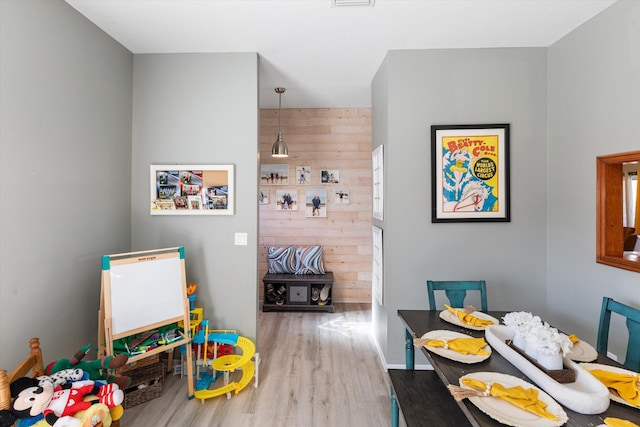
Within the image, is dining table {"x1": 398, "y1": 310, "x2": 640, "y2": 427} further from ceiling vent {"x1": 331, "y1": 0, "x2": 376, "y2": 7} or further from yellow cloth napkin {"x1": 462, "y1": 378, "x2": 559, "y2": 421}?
ceiling vent {"x1": 331, "y1": 0, "x2": 376, "y2": 7}

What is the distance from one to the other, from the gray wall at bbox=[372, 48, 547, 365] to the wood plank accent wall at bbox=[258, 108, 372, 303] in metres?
1.82

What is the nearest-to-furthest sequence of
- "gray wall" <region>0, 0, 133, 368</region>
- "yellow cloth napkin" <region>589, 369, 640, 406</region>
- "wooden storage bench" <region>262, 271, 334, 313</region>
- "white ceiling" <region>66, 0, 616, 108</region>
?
"yellow cloth napkin" <region>589, 369, 640, 406</region>
"gray wall" <region>0, 0, 133, 368</region>
"white ceiling" <region>66, 0, 616, 108</region>
"wooden storage bench" <region>262, 271, 334, 313</region>

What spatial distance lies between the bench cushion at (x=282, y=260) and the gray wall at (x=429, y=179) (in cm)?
198

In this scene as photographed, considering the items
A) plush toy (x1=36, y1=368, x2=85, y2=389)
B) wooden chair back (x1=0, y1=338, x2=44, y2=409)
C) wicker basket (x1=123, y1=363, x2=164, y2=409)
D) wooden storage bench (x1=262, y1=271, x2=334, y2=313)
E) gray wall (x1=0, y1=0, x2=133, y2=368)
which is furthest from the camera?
wooden storage bench (x1=262, y1=271, x2=334, y2=313)

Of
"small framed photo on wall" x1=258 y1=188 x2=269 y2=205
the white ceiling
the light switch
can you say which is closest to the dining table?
the light switch

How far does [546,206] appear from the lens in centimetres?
271

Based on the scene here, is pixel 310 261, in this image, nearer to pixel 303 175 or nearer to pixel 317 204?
pixel 317 204

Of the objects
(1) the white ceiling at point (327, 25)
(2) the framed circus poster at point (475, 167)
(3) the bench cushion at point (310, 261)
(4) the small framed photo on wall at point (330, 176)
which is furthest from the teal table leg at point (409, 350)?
(4) the small framed photo on wall at point (330, 176)

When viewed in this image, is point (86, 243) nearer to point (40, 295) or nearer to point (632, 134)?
point (40, 295)

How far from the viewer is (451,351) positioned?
1518mm

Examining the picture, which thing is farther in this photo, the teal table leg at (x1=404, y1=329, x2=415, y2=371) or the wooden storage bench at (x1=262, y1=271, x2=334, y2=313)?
the wooden storage bench at (x1=262, y1=271, x2=334, y2=313)

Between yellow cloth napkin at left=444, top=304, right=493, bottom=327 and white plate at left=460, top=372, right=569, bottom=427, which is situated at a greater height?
yellow cloth napkin at left=444, top=304, right=493, bottom=327

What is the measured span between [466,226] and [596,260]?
886 mm

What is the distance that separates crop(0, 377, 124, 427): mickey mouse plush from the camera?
1.45 metres
